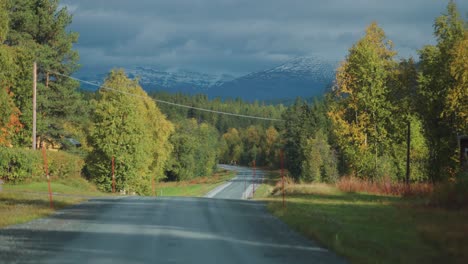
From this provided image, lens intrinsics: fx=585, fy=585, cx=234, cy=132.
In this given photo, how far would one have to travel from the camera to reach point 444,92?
40.4m

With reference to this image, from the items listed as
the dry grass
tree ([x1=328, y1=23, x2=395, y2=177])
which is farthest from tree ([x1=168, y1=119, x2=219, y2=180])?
the dry grass

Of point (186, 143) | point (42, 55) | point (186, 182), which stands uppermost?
point (42, 55)

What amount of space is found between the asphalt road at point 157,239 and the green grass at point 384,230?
60 centimetres

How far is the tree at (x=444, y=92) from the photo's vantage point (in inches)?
1502

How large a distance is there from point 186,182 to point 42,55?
2603 inches

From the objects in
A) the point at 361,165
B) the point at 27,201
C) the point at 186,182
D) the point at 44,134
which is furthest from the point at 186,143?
the point at 27,201

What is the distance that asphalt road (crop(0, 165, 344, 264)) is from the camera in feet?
37.0

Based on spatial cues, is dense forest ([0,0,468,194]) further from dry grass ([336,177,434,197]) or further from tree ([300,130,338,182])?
dry grass ([336,177,434,197])

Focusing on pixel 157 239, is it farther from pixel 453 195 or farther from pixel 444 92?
pixel 444 92

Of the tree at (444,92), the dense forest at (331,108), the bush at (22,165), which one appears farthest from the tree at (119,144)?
the tree at (444,92)

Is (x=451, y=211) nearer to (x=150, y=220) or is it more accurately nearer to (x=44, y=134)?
(x=150, y=220)

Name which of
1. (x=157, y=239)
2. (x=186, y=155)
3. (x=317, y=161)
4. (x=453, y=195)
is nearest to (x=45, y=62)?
(x=317, y=161)

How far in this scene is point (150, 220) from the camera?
58.5 ft

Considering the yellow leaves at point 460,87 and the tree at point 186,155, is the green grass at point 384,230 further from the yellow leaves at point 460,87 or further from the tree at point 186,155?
the tree at point 186,155
